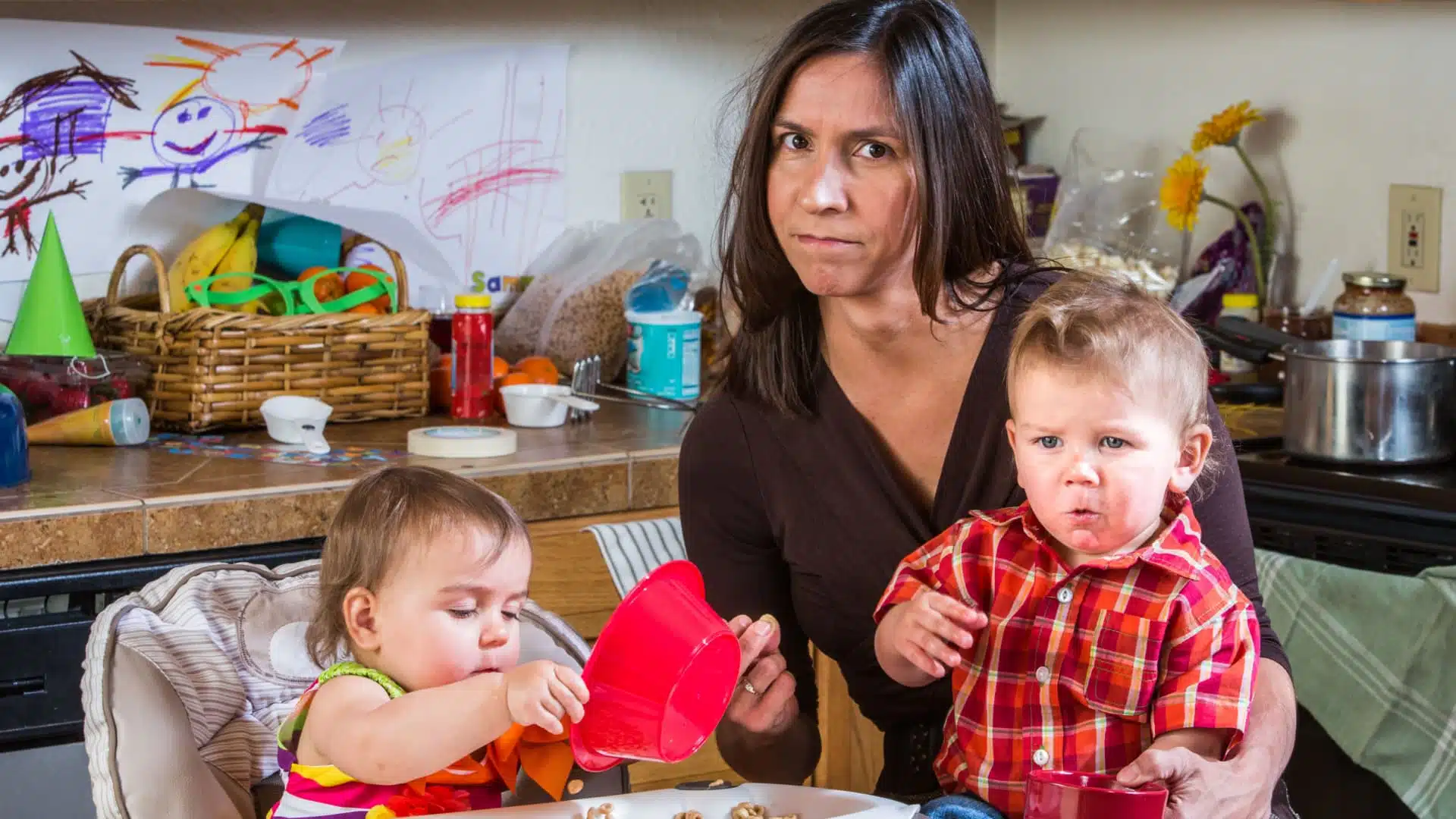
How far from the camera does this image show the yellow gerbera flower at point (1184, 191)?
108 inches

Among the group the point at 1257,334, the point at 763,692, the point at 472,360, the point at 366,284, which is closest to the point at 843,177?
the point at 763,692

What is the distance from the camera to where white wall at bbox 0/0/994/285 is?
2.70 meters

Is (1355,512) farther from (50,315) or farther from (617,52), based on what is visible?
(50,315)

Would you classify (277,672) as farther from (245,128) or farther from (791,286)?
(245,128)

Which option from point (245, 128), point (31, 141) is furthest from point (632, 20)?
point (31, 141)

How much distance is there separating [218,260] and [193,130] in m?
0.21

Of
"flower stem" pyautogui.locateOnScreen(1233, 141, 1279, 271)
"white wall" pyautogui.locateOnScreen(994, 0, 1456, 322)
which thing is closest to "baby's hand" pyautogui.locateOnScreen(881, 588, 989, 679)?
"white wall" pyautogui.locateOnScreen(994, 0, 1456, 322)

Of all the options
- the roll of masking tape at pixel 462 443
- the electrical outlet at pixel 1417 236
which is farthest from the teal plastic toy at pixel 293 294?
the electrical outlet at pixel 1417 236

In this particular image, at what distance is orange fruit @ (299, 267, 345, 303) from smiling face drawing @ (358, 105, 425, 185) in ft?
0.78

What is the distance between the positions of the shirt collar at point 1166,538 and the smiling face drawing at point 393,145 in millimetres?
1577

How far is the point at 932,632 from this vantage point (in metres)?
1.31

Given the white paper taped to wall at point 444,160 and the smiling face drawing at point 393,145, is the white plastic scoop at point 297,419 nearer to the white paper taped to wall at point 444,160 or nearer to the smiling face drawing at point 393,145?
the white paper taped to wall at point 444,160

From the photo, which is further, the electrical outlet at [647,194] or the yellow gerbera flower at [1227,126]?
the electrical outlet at [647,194]

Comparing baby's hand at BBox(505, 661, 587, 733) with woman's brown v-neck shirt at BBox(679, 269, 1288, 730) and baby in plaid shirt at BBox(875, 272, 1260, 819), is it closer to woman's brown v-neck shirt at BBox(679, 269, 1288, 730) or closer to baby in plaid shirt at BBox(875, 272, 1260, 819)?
baby in plaid shirt at BBox(875, 272, 1260, 819)
